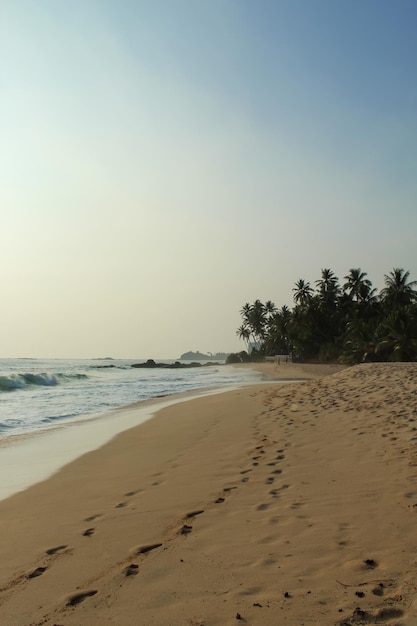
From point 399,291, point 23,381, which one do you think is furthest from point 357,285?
point 23,381

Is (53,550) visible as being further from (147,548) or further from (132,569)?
(132,569)

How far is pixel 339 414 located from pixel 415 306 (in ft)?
128

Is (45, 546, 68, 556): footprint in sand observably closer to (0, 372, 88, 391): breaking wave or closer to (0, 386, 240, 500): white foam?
(0, 386, 240, 500): white foam

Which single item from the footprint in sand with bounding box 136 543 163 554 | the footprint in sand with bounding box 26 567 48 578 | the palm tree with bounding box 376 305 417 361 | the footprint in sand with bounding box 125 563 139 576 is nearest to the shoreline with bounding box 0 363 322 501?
the footprint in sand with bounding box 26 567 48 578

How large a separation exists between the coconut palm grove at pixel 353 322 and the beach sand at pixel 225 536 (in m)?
32.3

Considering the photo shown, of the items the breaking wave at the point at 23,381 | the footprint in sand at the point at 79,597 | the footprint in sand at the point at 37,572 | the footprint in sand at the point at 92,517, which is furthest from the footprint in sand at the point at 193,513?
the breaking wave at the point at 23,381

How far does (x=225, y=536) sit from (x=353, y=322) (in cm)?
4840

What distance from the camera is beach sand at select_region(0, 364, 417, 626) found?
3045mm

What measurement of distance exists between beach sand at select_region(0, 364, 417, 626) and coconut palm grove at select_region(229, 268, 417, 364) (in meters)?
32.3

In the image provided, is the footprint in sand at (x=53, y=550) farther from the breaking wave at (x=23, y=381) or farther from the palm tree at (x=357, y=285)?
A: the palm tree at (x=357, y=285)

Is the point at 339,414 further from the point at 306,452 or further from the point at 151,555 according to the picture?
the point at 151,555

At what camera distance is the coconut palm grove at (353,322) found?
38.9 m

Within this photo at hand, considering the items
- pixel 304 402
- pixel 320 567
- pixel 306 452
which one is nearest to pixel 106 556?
pixel 320 567

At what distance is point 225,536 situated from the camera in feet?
14.0
